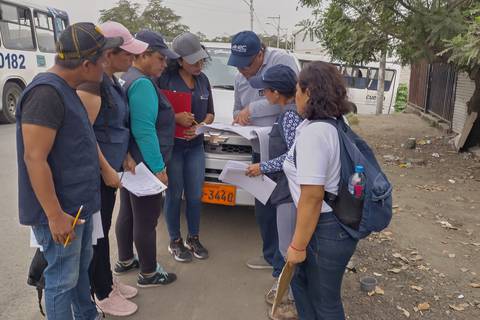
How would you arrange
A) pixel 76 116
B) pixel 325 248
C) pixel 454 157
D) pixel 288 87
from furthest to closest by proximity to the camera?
1. pixel 454 157
2. pixel 288 87
3. pixel 325 248
4. pixel 76 116

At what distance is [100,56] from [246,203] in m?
2.02

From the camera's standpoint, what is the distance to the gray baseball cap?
9.31 ft

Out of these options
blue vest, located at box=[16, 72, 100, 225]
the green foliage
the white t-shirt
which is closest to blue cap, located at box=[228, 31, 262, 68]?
the white t-shirt

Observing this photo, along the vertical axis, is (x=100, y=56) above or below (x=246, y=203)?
above

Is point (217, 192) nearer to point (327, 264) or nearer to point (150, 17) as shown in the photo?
point (327, 264)

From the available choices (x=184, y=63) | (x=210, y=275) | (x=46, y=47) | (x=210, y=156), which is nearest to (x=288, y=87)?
(x=184, y=63)

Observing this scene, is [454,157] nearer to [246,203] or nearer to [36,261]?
[246,203]

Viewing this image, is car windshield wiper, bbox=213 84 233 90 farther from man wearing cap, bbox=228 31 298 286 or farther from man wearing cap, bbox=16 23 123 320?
man wearing cap, bbox=16 23 123 320

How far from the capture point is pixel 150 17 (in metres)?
48.5

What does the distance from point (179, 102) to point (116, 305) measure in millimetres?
1473

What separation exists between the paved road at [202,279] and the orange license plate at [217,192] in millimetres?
507

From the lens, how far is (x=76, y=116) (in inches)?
69.2

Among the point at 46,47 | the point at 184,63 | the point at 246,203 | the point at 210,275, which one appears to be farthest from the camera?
the point at 46,47

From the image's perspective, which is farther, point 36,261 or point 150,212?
point 150,212
